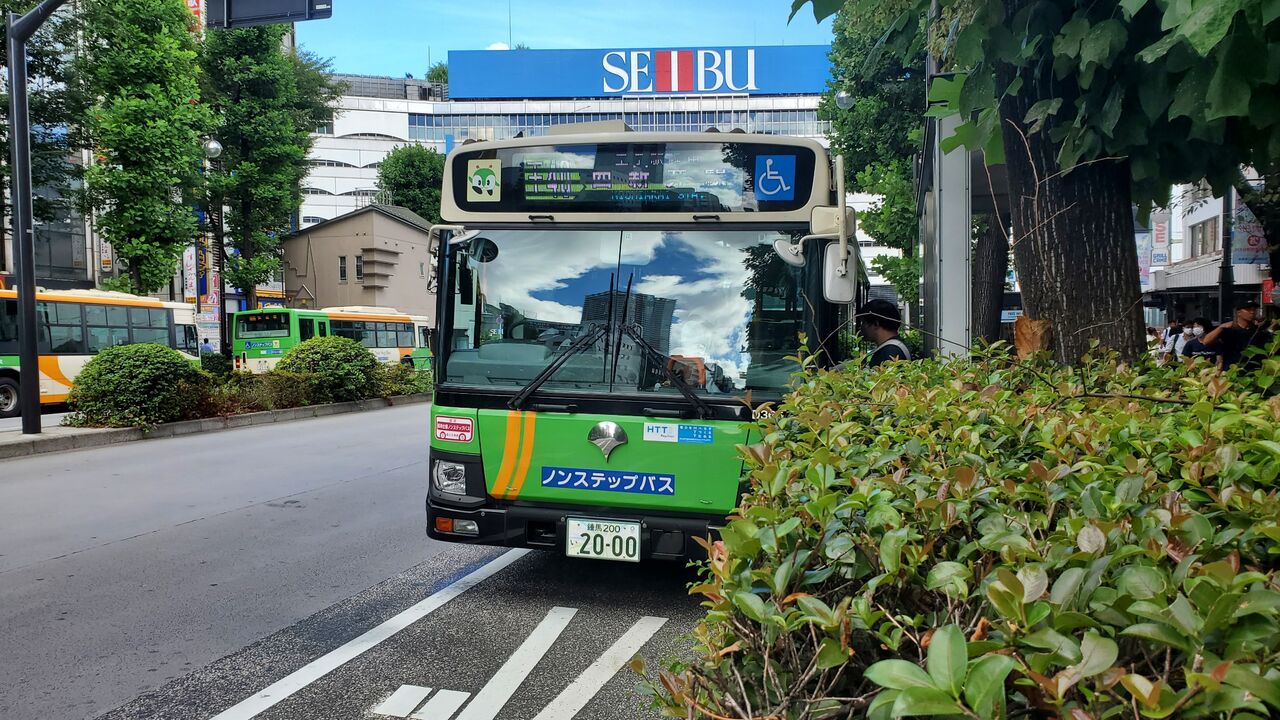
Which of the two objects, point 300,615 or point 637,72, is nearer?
point 300,615

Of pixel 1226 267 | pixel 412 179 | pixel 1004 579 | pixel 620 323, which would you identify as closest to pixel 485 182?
pixel 620 323

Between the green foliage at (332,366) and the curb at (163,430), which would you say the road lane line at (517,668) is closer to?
the curb at (163,430)

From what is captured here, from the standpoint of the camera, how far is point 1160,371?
4.26 metres

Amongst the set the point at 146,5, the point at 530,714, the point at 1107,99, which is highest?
the point at 146,5

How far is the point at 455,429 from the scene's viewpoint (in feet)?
16.7

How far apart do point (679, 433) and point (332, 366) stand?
56.0 feet

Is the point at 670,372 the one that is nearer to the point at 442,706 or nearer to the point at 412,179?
the point at 442,706

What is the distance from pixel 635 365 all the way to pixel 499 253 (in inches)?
43.2

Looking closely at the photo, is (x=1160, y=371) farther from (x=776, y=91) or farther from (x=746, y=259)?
(x=776, y=91)

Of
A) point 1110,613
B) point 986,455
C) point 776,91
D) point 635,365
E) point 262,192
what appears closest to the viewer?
point 1110,613

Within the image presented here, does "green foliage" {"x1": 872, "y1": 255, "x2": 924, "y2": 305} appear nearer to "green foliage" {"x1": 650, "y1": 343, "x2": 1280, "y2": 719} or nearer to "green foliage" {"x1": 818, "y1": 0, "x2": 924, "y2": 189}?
"green foliage" {"x1": 818, "y1": 0, "x2": 924, "y2": 189}

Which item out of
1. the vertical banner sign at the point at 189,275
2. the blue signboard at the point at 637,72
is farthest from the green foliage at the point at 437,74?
the vertical banner sign at the point at 189,275

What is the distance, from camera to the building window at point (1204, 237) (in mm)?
33088

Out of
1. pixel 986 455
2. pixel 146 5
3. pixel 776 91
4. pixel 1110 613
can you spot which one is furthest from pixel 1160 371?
pixel 776 91
